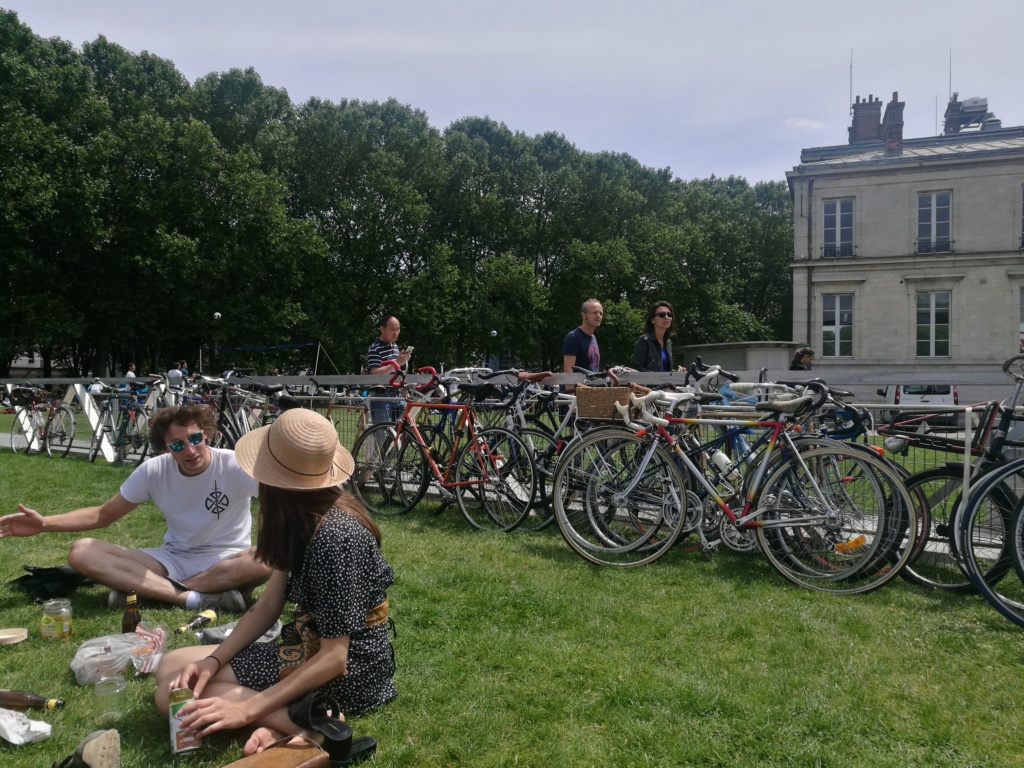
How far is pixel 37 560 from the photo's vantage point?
5477 millimetres

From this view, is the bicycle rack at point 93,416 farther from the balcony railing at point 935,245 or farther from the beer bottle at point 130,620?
the balcony railing at point 935,245

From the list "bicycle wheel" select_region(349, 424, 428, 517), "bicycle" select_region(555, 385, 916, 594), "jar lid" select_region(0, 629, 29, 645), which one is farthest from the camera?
"bicycle wheel" select_region(349, 424, 428, 517)

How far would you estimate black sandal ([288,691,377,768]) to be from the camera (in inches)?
99.0

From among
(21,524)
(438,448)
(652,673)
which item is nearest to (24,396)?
(438,448)

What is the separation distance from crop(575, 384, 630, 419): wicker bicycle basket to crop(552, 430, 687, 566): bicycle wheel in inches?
10.4

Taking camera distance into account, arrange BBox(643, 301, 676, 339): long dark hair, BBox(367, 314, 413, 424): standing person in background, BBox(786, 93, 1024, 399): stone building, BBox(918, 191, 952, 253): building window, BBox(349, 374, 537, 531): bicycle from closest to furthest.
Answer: BBox(349, 374, 537, 531): bicycle → BBox(643, 301, 676, 339): long dark hair → BBox(367, 314, 413, 424): standing person in background → BBox(786, 93, 1024, 399): stone building → BBox(918, 191, 952, 253): building window

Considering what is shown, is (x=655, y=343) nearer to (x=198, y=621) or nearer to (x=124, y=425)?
(x=198, y=621)

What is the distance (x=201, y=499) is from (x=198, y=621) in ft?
2.44

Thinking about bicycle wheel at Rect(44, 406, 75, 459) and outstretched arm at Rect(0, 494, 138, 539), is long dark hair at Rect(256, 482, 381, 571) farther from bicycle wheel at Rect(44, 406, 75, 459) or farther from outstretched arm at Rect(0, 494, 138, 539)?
bicycle wheel at Rect(44, 406, 75, 459)

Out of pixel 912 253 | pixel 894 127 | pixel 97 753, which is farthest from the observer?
pixel 894 127

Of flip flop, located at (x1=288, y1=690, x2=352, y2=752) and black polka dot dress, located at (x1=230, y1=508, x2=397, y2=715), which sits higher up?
black polka dot dress, located at (x1=230, y1=508, x2=397, y2=715)

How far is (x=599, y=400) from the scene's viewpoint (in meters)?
5.61

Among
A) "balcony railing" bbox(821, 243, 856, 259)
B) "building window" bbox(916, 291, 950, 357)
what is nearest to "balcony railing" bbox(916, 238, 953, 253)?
"building window" bbox(916, 291, 950, 357)

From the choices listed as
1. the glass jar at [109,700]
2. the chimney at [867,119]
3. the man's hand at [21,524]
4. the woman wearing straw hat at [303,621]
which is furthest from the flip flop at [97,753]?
the chimney at [867,119]
